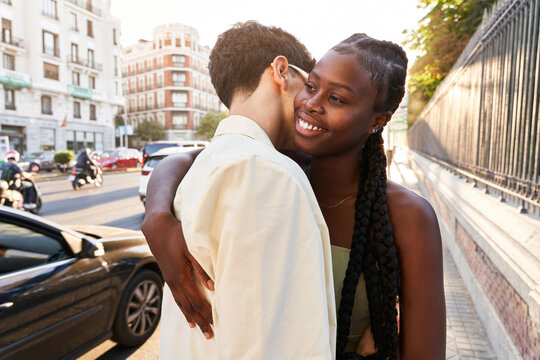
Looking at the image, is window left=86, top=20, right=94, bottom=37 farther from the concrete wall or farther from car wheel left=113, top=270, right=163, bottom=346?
the concrete wall

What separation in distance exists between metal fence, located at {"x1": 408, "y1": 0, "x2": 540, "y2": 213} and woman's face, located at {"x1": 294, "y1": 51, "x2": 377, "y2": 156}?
2044 millimetres

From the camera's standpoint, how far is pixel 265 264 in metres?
0.78

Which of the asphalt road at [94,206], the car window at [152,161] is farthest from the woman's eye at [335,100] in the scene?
the car window at [152,161]

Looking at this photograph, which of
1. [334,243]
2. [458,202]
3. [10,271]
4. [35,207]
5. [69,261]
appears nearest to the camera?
[334,243]

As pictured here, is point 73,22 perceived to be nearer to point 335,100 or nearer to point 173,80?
point 173,80

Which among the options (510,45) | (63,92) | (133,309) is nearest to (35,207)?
(133,309)

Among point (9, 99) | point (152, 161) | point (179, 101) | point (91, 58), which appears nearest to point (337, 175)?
point (152, 161)

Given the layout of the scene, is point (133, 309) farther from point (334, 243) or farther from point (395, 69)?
point (395, 69)

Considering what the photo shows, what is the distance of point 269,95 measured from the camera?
1.23 meters

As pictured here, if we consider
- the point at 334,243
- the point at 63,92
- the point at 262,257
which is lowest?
the point at 334,243

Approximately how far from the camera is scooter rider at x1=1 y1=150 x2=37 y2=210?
9.58 metres

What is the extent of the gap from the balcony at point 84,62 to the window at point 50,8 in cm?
361

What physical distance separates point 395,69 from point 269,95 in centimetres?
41

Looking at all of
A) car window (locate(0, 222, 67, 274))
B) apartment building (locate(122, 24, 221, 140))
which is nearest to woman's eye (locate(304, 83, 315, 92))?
car window (locate(0, 222, 67, 274))
